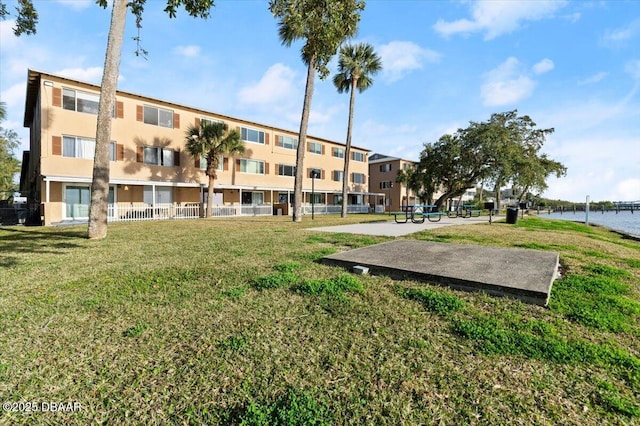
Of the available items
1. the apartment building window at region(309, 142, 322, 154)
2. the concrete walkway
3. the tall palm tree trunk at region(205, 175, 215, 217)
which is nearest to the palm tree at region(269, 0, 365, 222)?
the concrete walkway

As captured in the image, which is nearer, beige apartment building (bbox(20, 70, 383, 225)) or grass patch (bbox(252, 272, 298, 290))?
grass patch (bbox(252, 272, 298, 290))

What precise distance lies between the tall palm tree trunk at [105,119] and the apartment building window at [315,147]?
23.8 meters

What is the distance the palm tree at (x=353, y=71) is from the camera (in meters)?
24.0

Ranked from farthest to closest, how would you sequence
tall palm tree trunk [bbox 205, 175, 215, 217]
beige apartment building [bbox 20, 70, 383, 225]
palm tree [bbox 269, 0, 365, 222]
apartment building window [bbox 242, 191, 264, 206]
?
1. apartment building window [bbox 242, 191, 264, 206]
2. tall palm tree trunk [bbox 205, 175, 215, 217]
3. beige apartment building [bbox 20, 70, 383, 225]
4. palm tree [bbox 269, 0, 365, 222]

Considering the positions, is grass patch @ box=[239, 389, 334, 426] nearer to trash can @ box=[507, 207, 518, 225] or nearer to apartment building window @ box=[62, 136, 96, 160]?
trash can @ box=[507, 207, 518, 225]

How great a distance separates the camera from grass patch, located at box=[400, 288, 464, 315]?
3.57 metres

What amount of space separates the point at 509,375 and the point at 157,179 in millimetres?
23550

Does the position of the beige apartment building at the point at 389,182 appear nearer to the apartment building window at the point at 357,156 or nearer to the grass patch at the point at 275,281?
the apartment building window at the point at 357,156

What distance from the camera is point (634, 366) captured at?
244 cm

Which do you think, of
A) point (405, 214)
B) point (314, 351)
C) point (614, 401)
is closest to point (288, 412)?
point (314, 351)

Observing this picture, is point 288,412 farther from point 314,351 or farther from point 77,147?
point 77,147

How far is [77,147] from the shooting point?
59.2 ft

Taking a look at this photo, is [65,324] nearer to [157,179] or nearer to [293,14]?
[293,14]

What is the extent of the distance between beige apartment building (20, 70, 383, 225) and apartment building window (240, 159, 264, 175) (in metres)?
0.09
